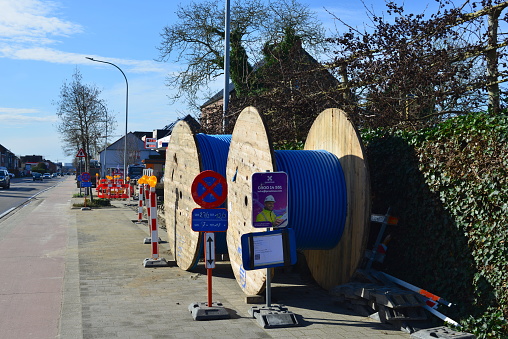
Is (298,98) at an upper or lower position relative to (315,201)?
upper

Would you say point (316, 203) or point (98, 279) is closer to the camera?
point (316, 203)

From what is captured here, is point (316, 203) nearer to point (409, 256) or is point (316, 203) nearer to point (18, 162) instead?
point (409, 256)

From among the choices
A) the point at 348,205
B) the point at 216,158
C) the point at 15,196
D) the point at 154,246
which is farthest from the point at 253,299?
the point at 15,196

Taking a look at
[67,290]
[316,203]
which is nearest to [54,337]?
[67,290]

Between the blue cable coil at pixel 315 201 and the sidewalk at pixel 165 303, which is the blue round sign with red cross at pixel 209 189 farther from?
the sidewalk at pixel 165 303

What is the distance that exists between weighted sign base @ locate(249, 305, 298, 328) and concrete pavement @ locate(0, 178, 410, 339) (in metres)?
0.11

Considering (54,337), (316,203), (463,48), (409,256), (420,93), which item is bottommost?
(54,337)

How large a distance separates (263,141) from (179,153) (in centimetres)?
386

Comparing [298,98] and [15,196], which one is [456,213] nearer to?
[298,98]

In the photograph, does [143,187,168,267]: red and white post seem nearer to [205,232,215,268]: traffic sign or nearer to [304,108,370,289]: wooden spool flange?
[304,108,370,289]: wooden spool flange

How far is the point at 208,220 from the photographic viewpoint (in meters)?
8.07

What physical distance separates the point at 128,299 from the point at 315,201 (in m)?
3.32

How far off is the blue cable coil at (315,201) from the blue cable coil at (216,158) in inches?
76.3

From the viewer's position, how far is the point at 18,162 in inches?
6122
